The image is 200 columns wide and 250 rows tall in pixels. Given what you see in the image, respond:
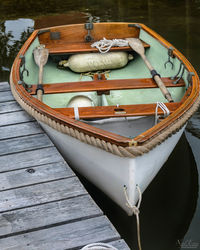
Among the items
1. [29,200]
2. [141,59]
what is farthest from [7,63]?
[29,200]

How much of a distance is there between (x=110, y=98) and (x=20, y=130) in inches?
35.3

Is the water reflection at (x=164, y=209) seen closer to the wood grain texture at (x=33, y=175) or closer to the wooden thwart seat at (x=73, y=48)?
the wood grain texture at (x=33, y=175)

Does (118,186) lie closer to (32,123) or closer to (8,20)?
(32,123)

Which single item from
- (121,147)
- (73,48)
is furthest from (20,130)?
(73,48)

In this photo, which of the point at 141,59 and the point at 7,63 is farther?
the point at 7,63

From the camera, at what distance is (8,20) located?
327 inches

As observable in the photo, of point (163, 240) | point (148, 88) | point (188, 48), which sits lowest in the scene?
point (163, 240)

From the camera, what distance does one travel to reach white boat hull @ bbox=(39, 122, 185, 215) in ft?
7.06

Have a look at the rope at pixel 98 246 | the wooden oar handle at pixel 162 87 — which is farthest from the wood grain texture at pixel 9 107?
the rope at pixel 98 246

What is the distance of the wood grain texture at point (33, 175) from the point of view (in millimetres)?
2271

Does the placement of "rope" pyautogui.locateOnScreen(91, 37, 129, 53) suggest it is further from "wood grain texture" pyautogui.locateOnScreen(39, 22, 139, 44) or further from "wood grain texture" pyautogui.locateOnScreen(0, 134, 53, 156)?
"wood grain texture" pyautogui.locateOnScreen(0, 134, 53, 156)

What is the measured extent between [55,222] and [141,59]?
8.12 ft

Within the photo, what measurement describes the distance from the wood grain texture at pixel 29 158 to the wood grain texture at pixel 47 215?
0.45 m

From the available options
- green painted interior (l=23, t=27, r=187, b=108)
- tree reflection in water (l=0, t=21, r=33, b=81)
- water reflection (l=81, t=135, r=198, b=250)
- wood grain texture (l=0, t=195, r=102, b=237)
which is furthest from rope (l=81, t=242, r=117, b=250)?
tree reflection in water (l=0, t=21, r=33, b=81)
